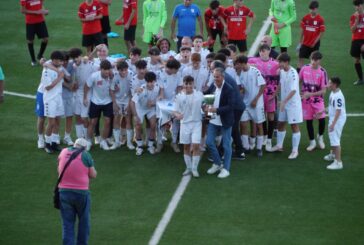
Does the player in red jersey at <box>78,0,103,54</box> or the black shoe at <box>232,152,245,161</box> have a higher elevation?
the player in red jersey at <box>78,0,103,54</box>

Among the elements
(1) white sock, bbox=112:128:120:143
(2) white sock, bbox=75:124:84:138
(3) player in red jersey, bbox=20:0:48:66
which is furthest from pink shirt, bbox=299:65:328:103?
(3) player in red jersey, bbox=20:0:48:66

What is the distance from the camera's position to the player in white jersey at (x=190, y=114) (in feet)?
43.5

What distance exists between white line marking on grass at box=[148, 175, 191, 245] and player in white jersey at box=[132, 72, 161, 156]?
1364 mm

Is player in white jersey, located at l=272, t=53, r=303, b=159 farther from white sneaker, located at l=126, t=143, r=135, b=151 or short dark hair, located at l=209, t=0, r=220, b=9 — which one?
short dark hair, located at l=209, t=0, r=220, b=9

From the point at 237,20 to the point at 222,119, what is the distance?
657 cm

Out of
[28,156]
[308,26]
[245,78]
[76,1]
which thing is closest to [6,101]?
[28,156]

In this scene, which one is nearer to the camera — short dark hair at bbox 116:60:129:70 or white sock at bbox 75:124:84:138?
short dark hair at bbox 116:60:129:70

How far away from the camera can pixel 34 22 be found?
20.2 meters

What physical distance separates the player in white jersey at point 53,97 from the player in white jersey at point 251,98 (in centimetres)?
311

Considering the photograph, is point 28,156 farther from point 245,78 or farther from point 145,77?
point 245,78

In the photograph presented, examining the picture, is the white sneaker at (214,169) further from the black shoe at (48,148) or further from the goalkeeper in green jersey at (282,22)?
the goalkeeper in green jersey at (282,22)

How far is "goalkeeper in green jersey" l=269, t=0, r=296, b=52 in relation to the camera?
63.7 ft

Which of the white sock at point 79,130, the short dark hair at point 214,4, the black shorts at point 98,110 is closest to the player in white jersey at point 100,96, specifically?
the black shorts at point 98,110

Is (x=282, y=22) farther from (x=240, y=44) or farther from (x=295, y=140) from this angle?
(x=295, y=140)
